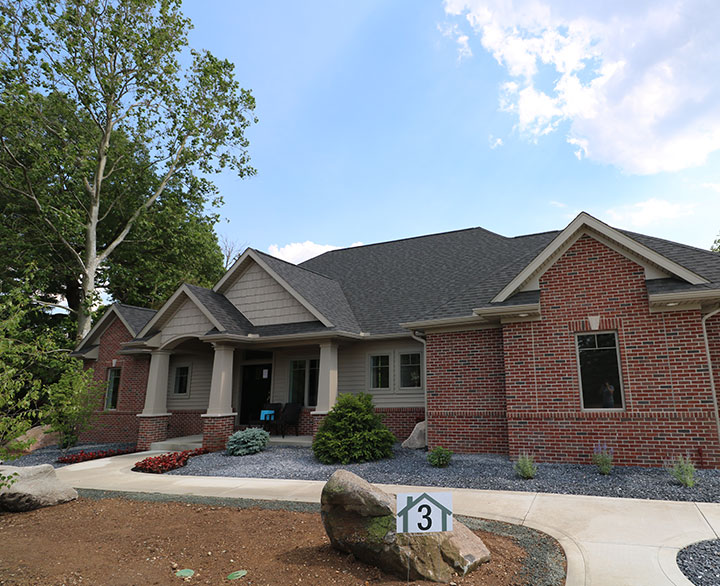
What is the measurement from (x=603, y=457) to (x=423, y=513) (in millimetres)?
6290

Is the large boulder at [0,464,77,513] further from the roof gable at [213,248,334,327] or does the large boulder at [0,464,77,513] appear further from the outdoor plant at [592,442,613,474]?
the outdoor plant at [592,442,613,474]

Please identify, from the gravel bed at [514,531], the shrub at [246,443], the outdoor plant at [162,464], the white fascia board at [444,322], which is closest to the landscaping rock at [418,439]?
the white fascia board at [444,322]

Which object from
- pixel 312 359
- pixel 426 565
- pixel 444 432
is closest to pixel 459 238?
pixel 312 359

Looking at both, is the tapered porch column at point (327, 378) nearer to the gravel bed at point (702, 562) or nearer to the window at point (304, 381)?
the window at point (304, 381)

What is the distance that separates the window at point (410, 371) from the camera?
13883 mm

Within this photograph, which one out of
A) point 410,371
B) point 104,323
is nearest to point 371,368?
point 410,371

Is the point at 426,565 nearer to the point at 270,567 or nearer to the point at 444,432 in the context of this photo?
the point at 270,567

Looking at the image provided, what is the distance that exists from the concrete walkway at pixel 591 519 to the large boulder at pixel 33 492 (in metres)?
1.22

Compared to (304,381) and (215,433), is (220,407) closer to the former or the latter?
(215,433)

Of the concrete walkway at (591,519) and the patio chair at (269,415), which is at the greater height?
the patio chair at (269,415)

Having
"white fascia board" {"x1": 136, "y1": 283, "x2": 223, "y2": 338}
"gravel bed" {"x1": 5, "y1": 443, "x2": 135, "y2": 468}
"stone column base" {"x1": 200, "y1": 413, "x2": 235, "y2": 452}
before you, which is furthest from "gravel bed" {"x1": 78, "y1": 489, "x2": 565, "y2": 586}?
"gravel bed" {"x1": 5, "y1": 443, "x2": 135, "y2": 468}

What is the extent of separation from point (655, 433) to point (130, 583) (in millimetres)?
9079

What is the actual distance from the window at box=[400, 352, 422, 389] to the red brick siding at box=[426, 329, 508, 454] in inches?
82.6

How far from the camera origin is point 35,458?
14.9m
